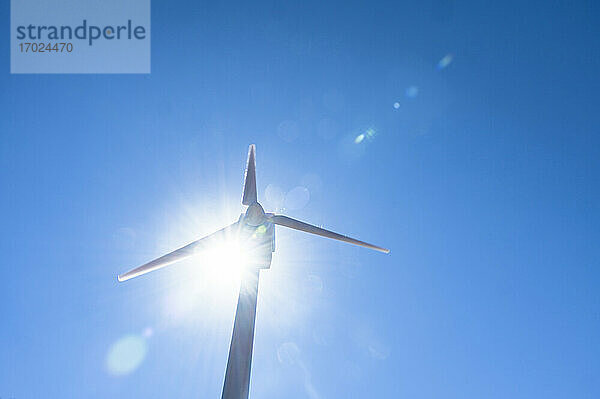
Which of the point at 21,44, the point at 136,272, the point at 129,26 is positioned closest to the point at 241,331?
the point at 136,272

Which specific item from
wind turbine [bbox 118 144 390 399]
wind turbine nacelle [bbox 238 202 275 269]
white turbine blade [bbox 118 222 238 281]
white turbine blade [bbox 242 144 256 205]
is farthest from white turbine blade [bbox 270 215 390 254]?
white turbine blade [bbox 118 222 238 281]

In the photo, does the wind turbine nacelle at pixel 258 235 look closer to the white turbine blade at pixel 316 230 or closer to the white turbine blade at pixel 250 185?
the white turbine blade at pixel 316 230

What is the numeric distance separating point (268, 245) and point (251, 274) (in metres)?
1.98

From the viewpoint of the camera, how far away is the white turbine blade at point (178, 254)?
18.2 meters

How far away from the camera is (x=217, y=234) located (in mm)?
20547

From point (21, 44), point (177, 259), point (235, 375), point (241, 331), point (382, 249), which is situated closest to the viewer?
point (235, 375)

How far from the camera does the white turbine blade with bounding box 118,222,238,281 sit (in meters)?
18.2

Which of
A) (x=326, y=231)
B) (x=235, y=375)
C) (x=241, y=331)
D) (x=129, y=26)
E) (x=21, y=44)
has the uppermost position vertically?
(x=129, y=26)

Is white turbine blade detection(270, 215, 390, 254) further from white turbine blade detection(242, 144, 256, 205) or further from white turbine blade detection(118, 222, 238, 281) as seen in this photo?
white turbine blade detection(118, 222, 238, 281)

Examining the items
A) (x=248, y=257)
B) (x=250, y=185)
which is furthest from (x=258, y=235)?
(x=250, y=185)

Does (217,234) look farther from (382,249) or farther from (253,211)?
(382,249)

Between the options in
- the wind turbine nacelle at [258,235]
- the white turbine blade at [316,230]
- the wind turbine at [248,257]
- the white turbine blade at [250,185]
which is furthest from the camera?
the white turbine blade at [250,185]

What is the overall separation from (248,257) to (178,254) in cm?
398

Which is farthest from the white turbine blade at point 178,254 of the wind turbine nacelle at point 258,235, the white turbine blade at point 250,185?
the white turbine blade at point 250,185
